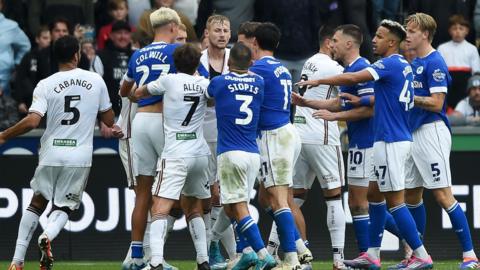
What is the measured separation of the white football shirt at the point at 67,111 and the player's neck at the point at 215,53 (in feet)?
4.82

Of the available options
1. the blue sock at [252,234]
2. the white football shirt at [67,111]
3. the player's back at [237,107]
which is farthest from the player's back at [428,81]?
the white football shirt at [67,111]

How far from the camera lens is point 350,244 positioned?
1770 cm

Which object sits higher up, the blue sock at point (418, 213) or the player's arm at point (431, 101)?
the player's arm at point (431, 101)

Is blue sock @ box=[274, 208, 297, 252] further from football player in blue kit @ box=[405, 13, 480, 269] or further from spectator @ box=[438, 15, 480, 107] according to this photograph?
spectator @ box=[438, 15, 480, 107]

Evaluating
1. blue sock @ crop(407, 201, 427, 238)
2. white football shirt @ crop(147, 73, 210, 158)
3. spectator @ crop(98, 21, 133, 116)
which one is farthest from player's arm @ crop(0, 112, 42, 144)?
spectator @ crop(98, 21, 133, 116)

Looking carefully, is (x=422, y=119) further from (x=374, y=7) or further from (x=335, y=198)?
(x=374, y=7)

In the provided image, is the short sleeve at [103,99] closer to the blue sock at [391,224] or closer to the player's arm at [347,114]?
the player's arm at [347,114]

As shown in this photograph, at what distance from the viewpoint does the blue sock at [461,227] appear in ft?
48.6

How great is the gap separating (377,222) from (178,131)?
2.44m

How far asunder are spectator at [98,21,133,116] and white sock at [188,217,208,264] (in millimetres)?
5430

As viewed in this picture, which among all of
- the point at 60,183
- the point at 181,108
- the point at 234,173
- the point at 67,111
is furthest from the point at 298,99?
the point at 60,183

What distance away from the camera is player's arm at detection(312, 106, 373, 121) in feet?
47.3

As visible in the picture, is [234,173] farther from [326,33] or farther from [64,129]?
[326,33]

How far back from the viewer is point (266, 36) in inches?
567
